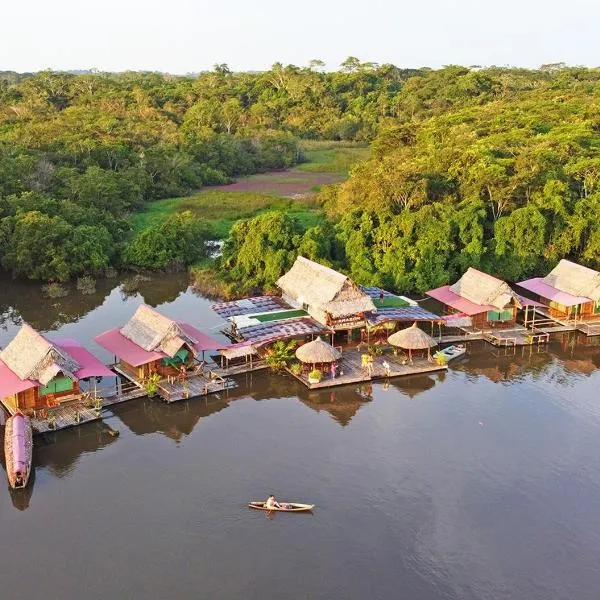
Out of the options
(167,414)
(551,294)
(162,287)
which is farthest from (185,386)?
(551,294)

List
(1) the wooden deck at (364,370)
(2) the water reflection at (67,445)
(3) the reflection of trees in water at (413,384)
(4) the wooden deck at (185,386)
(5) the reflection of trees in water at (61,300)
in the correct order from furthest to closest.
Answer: (5) the reflection of trees in water at (61,300)
(1) the wooden deck at (364,370)
(3) the reflection of trees in water at (413,384)
(4) the wooden deck at (185,386)
(2) the water reflection at (67,445)

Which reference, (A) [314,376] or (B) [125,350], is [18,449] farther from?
(A) [314,376]

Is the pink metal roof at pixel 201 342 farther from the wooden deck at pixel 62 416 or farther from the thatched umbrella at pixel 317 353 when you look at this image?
the wooden deck at pixel 62 416

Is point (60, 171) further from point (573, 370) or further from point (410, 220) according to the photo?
point (573, 370)

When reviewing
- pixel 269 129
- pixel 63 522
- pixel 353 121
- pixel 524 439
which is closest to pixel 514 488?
pixel 524 439

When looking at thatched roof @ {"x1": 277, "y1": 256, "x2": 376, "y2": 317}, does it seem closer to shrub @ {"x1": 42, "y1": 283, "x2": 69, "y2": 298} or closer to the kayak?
the kayak

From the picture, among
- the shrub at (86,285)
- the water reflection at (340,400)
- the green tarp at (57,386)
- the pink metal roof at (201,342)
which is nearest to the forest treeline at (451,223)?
the shrub at (86,285)

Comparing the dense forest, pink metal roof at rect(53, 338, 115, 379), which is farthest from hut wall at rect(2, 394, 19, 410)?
the dense forest
